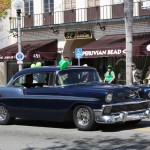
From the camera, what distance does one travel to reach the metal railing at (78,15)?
1006 inches

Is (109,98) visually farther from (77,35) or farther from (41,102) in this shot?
(77,35)

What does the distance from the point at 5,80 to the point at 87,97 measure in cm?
2204

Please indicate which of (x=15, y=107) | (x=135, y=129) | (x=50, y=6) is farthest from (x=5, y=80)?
(x=135, y=129)

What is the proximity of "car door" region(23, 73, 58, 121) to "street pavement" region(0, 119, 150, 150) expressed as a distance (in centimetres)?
40

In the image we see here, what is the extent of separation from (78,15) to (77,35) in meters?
1.20

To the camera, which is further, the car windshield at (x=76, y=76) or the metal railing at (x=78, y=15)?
the metal railing at (x=78, y=15)

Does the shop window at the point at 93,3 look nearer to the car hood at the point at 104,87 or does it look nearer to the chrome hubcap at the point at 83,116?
the car hood at the point at 104,87

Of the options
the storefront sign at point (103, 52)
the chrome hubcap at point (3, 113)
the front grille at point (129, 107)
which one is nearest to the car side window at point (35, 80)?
the chrome hubcap at point (3, 113)

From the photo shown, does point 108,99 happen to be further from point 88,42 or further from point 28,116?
point 88,42

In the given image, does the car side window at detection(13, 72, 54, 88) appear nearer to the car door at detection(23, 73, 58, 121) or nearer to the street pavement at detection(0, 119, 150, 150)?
the car door at detection(23, 73, 58, 121)

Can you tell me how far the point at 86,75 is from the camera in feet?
41.9

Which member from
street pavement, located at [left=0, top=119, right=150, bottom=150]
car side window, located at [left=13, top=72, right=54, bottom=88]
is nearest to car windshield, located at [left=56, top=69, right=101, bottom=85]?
car side window, located at [left=13, top=72, right=54, bottom=88]

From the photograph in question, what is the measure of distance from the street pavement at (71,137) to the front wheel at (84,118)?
159mm

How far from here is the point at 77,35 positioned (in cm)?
2805
